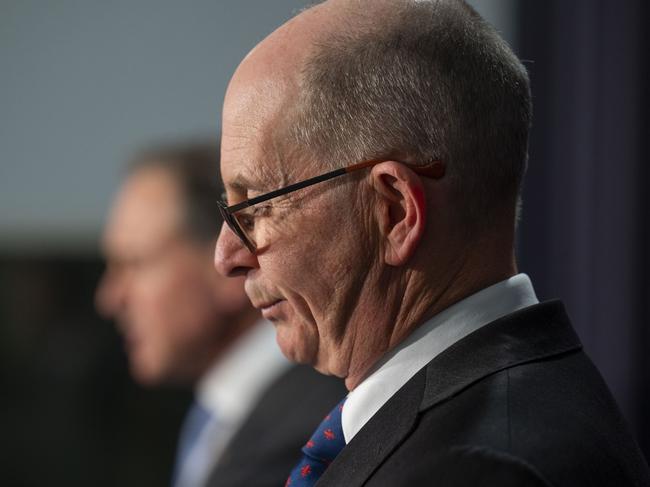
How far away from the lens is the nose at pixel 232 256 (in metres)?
1.10

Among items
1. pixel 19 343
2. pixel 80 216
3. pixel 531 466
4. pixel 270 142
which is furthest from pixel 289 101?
pixel 19 343

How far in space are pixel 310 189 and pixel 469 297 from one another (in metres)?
0.20

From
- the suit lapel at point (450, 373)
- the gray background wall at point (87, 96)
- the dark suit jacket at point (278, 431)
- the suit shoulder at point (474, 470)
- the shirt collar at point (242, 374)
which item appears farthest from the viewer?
the gray background wall at point (87, 96)

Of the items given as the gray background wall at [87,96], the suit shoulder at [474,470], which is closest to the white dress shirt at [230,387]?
the gray background wall at [87,96]

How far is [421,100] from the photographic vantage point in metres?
0.98

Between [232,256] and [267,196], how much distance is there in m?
0.10

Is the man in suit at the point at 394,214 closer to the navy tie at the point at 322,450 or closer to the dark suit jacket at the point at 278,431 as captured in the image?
the navy tie at the point at 322,450

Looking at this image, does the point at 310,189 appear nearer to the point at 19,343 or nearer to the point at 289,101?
the point at 289,101

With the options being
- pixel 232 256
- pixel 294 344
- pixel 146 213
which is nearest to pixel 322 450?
pixel 294 344

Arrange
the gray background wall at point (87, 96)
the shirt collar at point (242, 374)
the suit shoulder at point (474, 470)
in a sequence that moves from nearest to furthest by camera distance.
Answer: the suit shoulder at point (474, 470), the shirt collar at point (242, 374), the gray background wall at point (87, 96)

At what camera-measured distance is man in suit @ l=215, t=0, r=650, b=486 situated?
3.17ft

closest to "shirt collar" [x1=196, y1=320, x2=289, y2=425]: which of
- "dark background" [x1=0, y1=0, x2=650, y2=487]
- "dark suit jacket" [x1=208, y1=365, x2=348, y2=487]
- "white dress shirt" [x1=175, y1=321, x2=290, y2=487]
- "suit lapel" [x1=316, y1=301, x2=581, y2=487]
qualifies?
"white dress shirt" [x1=175, y1=321, x2=290, y2=487]

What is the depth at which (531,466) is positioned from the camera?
786 millimetres

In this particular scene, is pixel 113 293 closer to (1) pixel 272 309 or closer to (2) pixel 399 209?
(1) pixel 272 309
